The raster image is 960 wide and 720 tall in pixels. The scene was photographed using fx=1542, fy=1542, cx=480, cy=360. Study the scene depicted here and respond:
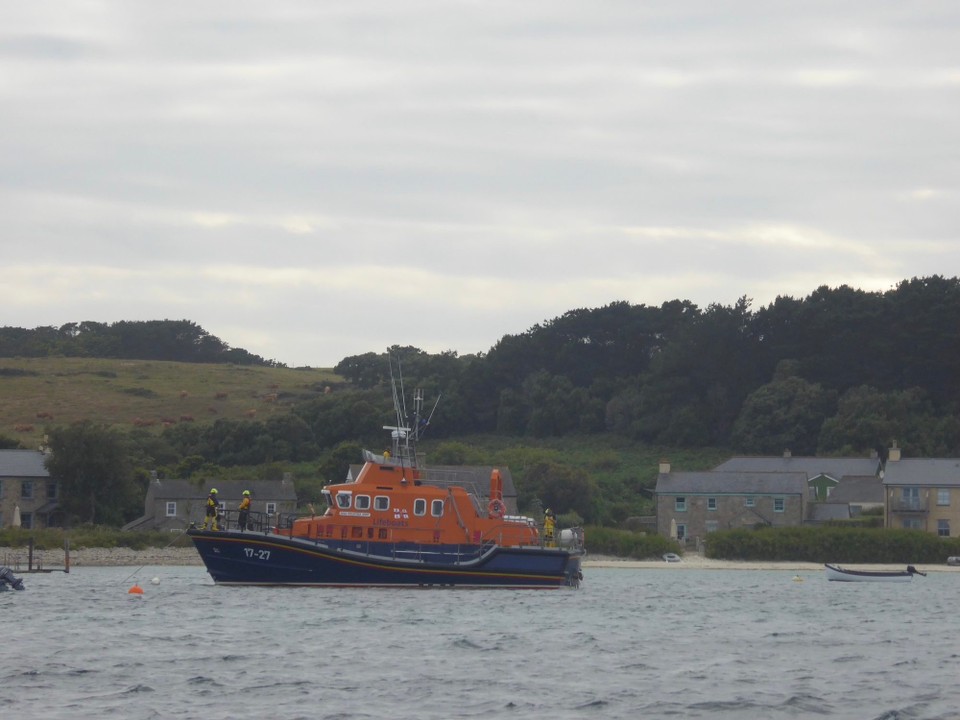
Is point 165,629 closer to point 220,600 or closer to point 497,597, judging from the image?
point 220,600

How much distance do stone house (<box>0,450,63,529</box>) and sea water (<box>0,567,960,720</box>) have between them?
83.6 feet

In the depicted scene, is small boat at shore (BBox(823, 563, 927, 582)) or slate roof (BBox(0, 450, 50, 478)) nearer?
small boat at shore (BBox(823, 563, 927, 582))

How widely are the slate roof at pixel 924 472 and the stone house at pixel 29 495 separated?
3640cm

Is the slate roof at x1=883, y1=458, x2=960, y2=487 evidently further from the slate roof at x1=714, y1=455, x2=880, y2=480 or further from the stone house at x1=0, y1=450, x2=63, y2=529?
the stone house at x1=0, y1=450, x2=63, y2=529

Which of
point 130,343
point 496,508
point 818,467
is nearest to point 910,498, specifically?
point 818,467

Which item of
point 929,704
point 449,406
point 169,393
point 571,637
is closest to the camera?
point 929,704

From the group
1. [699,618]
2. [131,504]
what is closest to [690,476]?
[131,504]

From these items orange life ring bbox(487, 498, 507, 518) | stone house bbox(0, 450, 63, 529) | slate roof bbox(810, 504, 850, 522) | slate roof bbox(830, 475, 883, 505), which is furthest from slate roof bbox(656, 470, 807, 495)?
orange life ring bbox(487, 498, 507, 518)

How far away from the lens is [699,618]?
115ft

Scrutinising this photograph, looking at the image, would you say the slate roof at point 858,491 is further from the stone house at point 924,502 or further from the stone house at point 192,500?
the stone house at point 192,500

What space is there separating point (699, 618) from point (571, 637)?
20.2 ft

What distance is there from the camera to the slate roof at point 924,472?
67.3 m

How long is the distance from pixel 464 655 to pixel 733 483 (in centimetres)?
4607

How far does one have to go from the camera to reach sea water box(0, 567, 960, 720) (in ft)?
68.7
